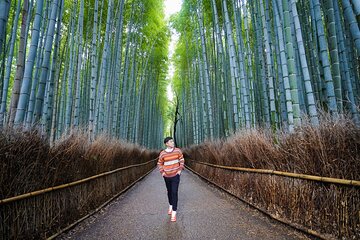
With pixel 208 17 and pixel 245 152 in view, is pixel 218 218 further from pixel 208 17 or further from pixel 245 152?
pixel 208 17

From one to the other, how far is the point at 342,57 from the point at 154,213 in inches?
161

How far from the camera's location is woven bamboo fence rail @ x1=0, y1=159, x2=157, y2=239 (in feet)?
6.10

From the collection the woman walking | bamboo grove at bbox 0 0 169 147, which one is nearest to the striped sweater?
the woman walking

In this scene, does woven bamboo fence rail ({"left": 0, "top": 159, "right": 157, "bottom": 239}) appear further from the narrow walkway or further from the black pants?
the black pants

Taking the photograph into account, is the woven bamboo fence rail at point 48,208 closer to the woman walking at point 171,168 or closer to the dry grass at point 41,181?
the dry grass at point 41,181

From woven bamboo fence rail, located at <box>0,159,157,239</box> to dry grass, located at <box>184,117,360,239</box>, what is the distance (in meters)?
2.54

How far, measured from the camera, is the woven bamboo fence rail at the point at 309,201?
1883mm

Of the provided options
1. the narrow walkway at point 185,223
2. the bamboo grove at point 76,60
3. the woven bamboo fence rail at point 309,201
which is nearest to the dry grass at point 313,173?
the woven bamboo fence rail at point 309,201

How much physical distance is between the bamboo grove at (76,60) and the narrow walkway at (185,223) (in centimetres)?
138

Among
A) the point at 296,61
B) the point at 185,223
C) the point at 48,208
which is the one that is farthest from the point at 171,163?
the point at 296,61

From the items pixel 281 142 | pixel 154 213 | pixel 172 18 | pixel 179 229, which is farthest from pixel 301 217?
pixel 172 18

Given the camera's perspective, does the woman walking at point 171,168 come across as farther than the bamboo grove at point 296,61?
Yes

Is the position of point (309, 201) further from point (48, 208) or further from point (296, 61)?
point (296, 61)

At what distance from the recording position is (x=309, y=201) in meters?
2.35
